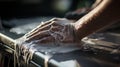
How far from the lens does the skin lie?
26.1 inches

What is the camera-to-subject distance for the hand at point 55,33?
0.77 metres

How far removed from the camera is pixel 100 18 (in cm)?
69

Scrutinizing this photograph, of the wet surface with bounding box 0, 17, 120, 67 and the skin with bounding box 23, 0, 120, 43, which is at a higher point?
the skin with bounding box 23, 0, 120, 43

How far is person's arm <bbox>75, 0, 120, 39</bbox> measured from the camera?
653mm

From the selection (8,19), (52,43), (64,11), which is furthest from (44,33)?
(64,11)

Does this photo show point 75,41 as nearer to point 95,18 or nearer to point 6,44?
point 95,18

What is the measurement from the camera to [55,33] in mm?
796

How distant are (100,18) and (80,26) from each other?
3.3 inches

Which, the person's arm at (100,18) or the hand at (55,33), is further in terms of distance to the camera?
the hand at (55,33)

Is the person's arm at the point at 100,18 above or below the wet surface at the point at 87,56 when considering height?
above

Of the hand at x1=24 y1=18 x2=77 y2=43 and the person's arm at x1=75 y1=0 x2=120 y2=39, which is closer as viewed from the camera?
the person's arm at x1=75 y1=0 x2=120 y2=39

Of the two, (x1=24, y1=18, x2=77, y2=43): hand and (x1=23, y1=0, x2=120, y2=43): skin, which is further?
(x1=24, y1=18, x2=77, y2=43): hand

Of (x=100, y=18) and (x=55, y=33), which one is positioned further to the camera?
(x=55, y=33)

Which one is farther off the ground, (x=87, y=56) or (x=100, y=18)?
(x=100, y=18)
